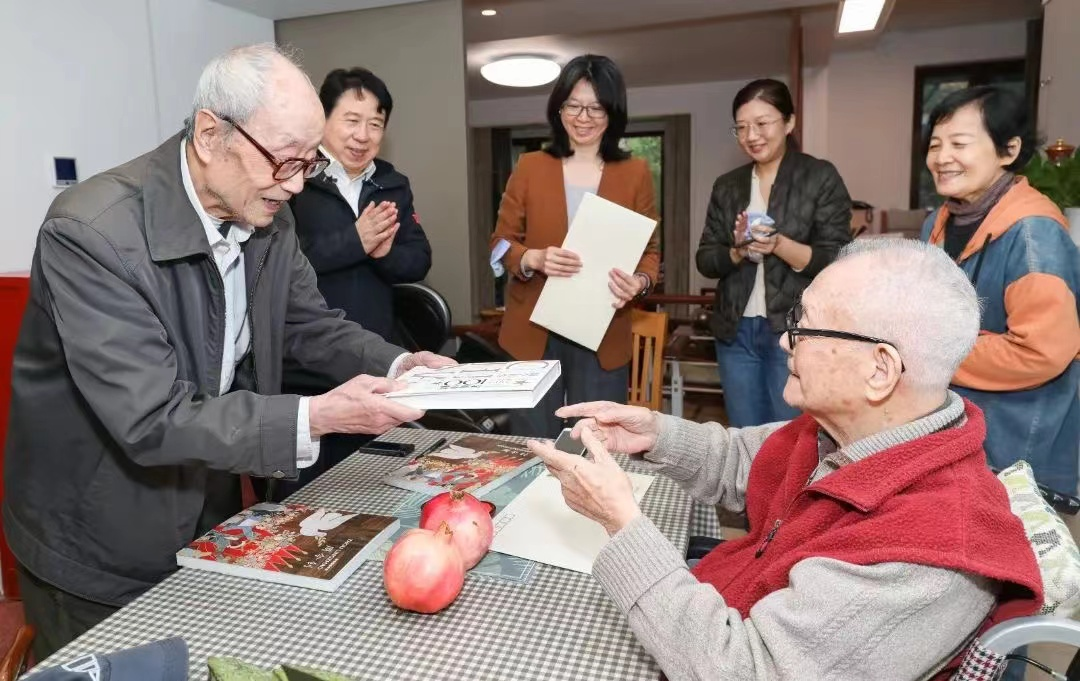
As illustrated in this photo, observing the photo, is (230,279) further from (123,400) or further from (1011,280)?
(1011,280)

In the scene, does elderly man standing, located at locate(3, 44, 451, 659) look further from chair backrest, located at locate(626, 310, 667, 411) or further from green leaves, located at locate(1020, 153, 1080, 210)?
green leaves, located at locate(1020, 153, 1080, 210)

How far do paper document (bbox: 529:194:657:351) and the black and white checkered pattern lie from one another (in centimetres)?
169

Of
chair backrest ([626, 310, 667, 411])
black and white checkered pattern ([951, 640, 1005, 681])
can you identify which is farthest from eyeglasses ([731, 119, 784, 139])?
black and white checkered pattern ([951, 640, 1005, 681])

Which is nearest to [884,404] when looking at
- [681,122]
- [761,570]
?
[761,570]

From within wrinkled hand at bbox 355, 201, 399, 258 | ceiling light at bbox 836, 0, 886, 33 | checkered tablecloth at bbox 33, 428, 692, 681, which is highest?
ceiling light at bbox 836, 0, 886, 33

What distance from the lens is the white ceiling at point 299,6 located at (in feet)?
12.2

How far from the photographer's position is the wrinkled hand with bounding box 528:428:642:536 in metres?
1.07

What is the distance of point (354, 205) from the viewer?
2.57 meters

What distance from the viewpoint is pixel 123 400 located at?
1.23 m

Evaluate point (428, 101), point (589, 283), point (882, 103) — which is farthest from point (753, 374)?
point (882, 103)

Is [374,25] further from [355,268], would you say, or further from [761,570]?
[761,570]

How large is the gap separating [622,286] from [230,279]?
131cm

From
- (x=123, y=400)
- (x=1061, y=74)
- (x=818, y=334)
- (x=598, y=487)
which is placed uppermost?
(x=1061, y=74)

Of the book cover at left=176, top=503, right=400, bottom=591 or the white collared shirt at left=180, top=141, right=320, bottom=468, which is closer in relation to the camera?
the book cover at left=176, top=503, right=400, bottom=591
